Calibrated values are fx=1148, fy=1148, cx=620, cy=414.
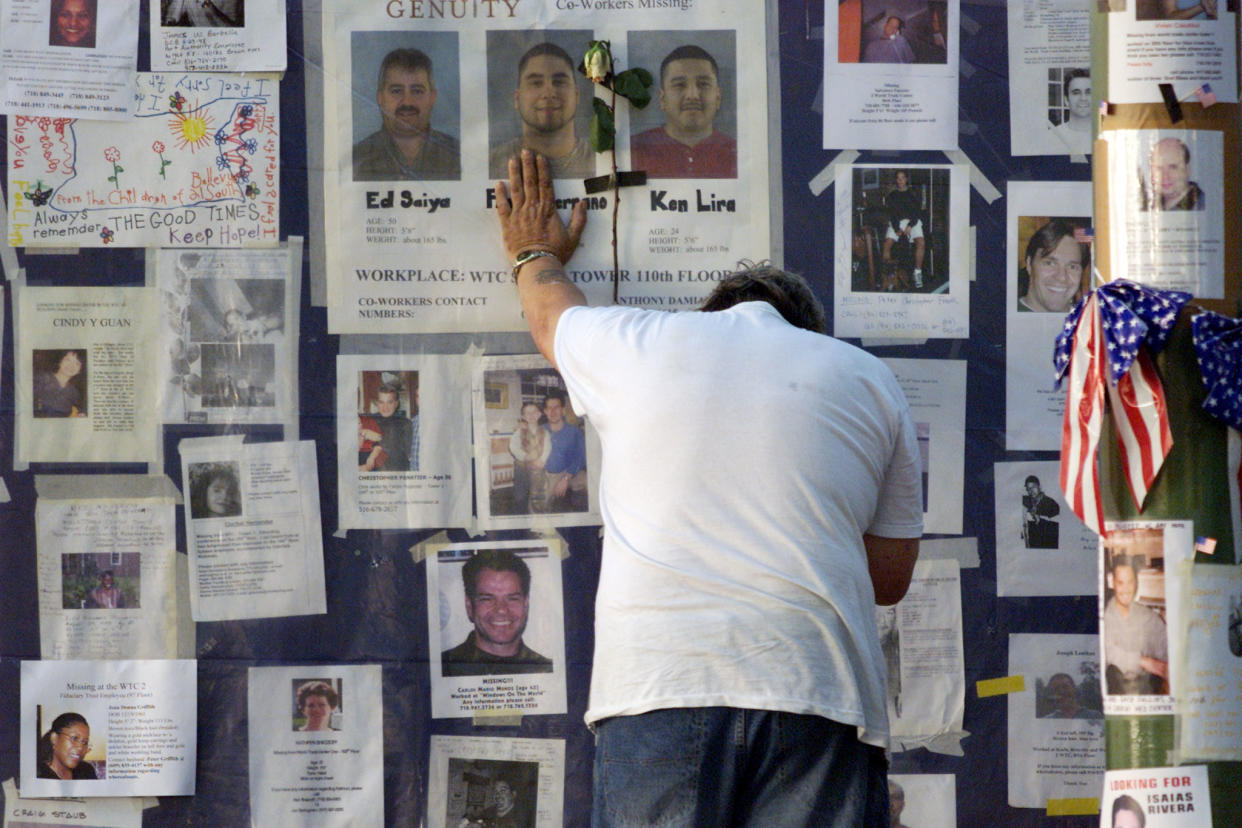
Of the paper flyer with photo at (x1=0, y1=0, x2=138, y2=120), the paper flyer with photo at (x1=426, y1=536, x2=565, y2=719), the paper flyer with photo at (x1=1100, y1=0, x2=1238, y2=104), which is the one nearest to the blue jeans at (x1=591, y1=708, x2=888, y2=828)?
the paper flyer with photo at (x1=426, y1=536, x2=565, y2=719)

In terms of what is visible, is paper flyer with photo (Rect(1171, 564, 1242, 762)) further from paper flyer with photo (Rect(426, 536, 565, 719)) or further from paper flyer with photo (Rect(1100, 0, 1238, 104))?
paper flyer with photo (Rect(426, 536, 565, 719))

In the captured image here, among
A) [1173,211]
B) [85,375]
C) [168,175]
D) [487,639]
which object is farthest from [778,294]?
[85,375]

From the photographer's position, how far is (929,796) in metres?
2.57

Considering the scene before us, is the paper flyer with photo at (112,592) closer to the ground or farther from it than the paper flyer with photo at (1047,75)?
closer to the ground

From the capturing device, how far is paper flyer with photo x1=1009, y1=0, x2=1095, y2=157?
2.58 metres

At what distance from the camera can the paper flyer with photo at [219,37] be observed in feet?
8.41

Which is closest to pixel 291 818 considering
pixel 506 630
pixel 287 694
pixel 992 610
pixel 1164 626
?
pixel 287 694

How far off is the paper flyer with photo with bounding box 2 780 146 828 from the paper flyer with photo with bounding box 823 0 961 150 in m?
2.14

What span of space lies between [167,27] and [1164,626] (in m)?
2.34

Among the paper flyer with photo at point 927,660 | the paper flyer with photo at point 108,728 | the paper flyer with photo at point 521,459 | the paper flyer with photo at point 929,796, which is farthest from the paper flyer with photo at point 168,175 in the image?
the paper flyer with photo at point 929,796

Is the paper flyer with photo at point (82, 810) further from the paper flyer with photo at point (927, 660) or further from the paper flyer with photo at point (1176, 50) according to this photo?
the paper flyer with photo at point (1176, 50)

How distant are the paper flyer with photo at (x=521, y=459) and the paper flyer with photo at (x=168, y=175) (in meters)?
0.61

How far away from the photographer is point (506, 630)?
2564 millimetres

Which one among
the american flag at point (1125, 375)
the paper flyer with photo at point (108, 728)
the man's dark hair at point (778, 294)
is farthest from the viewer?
the paper flyer with photo at point (108, 728)
